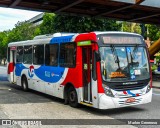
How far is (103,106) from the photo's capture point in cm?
1002

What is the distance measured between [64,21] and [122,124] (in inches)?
1056

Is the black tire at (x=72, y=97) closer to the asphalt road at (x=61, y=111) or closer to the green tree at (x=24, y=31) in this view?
the asphalt road at (x=61, y=111)

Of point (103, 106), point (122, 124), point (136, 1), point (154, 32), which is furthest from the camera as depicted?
point (154, 32)

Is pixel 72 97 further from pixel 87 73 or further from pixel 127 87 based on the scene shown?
pixel 127 87

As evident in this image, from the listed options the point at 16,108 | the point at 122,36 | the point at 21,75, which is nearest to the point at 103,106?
the point at 122,36

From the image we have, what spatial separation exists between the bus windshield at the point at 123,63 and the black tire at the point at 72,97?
1814mm

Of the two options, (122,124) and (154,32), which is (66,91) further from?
(154,32)

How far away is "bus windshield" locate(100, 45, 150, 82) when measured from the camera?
403 inches

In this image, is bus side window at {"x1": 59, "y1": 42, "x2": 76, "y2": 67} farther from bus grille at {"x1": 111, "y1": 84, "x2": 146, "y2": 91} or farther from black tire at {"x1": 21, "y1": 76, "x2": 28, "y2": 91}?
black tire at {"x1": 21, "y1": 76, "x2": 28, "y2": 91}

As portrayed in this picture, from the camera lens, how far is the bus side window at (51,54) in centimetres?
1303

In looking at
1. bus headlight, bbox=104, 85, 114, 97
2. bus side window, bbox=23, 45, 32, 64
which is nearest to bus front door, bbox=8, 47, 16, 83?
bus side window, bbox=23, 45, 32, 64

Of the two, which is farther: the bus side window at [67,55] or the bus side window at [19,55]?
the bus side window at [19,55]

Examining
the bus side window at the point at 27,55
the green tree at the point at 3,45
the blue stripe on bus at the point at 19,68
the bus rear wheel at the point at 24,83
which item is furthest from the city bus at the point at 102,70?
the green tree at the point at 3,45

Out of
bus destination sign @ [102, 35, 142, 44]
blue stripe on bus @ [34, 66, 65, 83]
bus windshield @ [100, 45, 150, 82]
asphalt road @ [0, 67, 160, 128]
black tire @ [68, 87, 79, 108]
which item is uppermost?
bus destination sign @ [102, 35, 142, 44]
